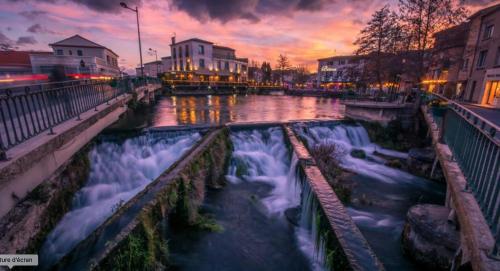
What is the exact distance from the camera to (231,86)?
58.5m

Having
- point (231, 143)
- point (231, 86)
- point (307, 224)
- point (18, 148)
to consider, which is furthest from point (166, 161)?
point (231, 86)

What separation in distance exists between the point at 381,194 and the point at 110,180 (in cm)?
1163

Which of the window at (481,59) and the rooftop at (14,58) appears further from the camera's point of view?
the rooftop at (14,58)

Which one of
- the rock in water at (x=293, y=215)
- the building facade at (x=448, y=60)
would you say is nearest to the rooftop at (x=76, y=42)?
the rock in water at (x=293, y=215)

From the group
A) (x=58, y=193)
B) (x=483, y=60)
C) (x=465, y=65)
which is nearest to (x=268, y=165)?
(x=58, y=193)

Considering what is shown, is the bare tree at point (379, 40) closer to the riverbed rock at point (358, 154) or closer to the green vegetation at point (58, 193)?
the riverbed rock at point (358, 154)

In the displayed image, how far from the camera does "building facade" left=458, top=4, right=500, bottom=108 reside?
72.6 feet

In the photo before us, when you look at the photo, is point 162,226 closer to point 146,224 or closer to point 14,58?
point 146,224

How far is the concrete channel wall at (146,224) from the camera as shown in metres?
4.16

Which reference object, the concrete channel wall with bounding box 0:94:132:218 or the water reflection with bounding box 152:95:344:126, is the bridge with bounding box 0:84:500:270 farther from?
the water reflection with bounding box 152:95:344:126

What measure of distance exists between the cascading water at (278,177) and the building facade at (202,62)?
53.1 metres

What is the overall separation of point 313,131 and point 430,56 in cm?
1483

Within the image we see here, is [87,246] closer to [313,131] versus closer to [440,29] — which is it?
[313,131]

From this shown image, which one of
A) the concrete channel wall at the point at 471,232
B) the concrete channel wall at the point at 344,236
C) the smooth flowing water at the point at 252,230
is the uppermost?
the concrete channel wall at the point at 471,232
